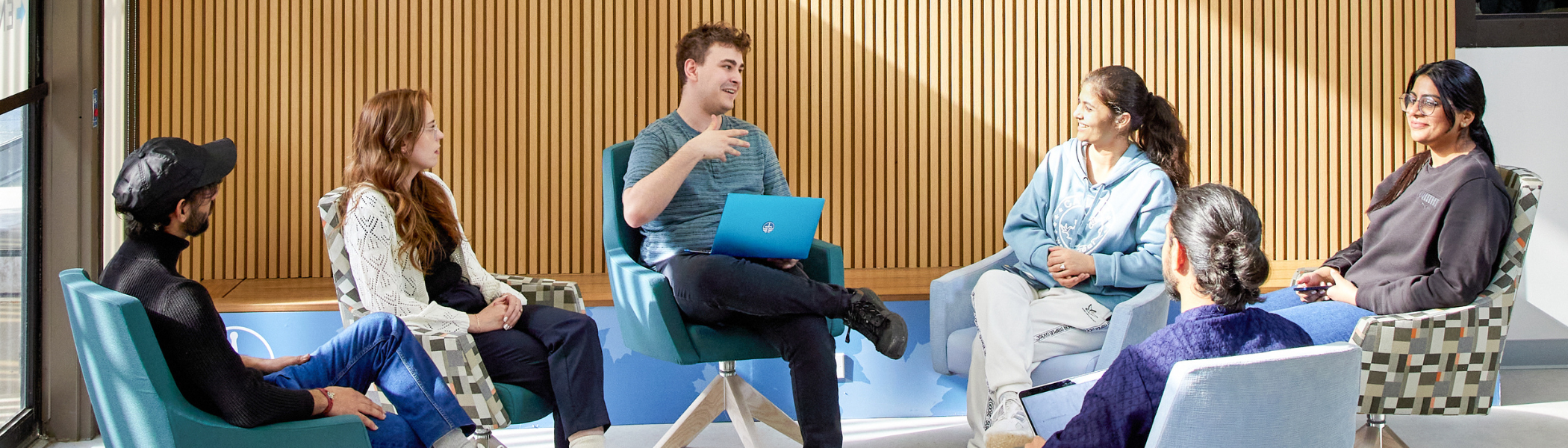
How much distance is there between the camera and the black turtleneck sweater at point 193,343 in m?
2.09

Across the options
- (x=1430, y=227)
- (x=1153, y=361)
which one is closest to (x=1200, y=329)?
(x=1153, y=361)

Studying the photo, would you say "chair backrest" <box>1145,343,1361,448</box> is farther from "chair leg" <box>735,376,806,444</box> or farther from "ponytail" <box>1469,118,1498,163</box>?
"chair leg" <box>735,376,806,444</box>

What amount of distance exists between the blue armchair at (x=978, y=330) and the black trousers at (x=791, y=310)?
449 millimetres

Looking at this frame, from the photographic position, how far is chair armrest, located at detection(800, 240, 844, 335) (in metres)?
3.64

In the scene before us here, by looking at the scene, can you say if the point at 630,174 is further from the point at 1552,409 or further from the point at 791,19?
the point at 1552,409

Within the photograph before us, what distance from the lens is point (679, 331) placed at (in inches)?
129

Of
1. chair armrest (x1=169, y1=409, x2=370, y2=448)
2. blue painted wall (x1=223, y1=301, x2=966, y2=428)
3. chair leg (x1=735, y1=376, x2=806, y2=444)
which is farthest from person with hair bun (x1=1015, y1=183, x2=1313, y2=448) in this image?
blue painted wall (x1=223, y1=301, x2=966, y2=428)

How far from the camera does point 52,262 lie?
3764 millimetres

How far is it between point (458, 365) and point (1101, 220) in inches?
79.2

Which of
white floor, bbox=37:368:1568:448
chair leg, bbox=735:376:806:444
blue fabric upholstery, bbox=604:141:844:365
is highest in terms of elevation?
blue fabric upholstery, bbox=604:141:844:365

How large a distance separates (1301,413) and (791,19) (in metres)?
3.39

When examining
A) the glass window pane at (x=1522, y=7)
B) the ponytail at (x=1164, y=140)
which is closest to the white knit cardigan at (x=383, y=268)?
the ponytail at (x=1164, y=140)

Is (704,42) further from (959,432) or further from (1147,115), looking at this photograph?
(959,432)

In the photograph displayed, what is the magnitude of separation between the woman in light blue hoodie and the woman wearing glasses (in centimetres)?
52
